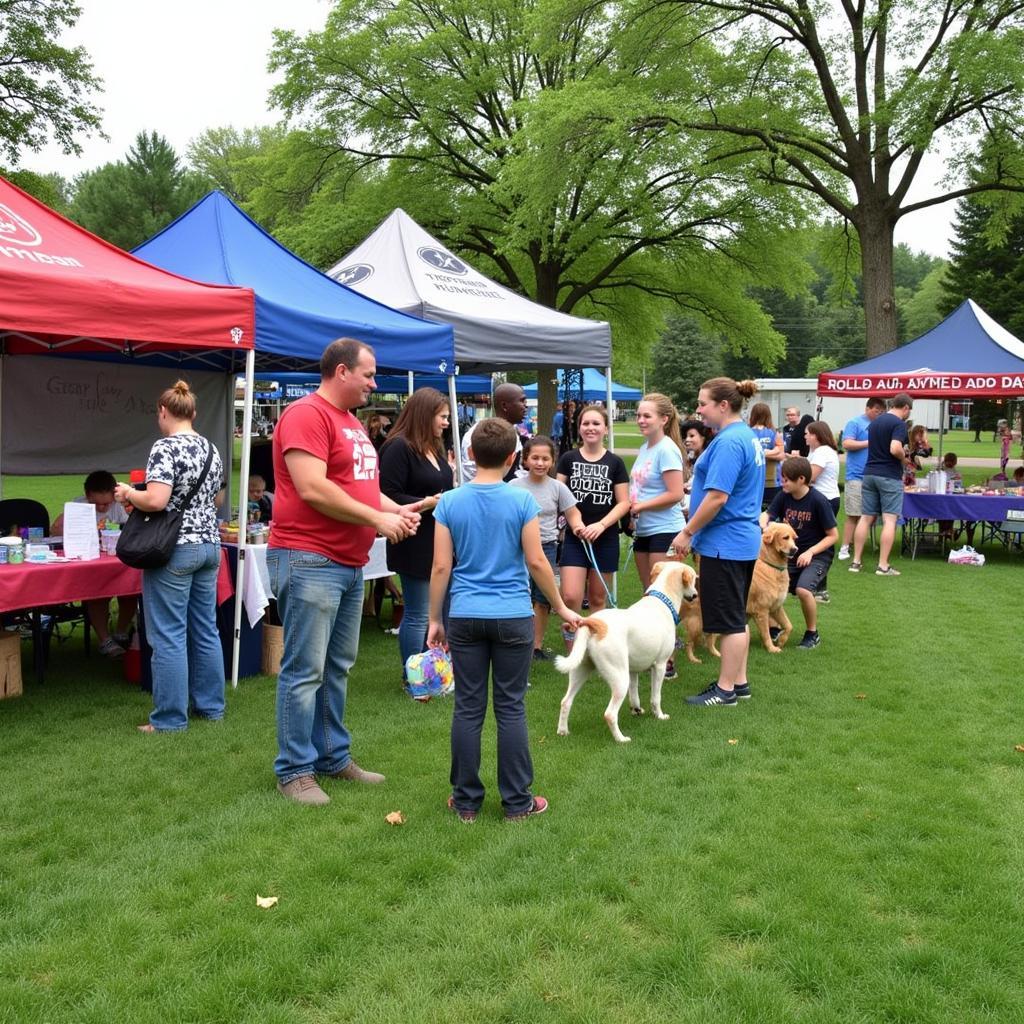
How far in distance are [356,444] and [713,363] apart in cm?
5908

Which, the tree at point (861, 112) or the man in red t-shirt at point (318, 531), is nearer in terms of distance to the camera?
the man in red t-shirt at point (318, 531)

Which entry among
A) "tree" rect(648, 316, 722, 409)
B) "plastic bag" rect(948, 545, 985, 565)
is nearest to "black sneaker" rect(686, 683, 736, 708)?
"plastic bag" rect(948, 545, 985, 565)

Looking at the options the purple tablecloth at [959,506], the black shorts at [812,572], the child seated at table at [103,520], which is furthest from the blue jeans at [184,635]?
the purple tablecloth at [959,506]

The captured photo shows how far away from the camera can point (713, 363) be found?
197ft

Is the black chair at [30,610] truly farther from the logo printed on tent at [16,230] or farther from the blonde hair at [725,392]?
the blonde hair at [725,392]

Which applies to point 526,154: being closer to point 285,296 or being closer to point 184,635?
point 285,296

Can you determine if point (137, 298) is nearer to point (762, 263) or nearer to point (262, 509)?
point (262, 509)

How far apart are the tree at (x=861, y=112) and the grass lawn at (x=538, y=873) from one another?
14.5 meters

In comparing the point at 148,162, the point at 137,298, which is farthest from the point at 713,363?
the point at 137,298

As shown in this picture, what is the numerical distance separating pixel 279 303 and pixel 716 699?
149 inches

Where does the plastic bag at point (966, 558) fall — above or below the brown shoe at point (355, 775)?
above

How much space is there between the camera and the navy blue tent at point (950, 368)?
11.4m

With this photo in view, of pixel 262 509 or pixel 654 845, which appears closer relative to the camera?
pixel 654 845

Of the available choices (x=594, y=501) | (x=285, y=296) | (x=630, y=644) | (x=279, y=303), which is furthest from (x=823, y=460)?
(x=279, y=303)
